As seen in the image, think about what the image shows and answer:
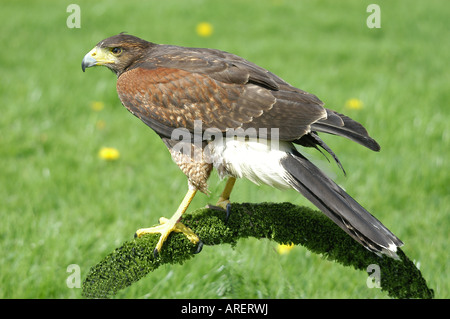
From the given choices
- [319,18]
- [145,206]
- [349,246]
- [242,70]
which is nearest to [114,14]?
[319,18]

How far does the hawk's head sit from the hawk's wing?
21 cm

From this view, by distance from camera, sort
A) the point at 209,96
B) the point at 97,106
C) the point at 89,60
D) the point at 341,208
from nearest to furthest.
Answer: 1. the point at 341,208
2. the point at 209,96
3. the point at 89,60
4. the point at 97,106

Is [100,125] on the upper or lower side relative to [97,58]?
lower

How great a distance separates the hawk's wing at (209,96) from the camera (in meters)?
2.41

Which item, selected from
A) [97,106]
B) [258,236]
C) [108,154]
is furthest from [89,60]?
[97,106]

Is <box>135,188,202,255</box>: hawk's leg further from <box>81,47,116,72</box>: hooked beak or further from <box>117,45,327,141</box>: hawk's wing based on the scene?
<box>81,47,116,72</box>: hooked beak

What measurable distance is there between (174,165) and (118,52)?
2529 millimetres

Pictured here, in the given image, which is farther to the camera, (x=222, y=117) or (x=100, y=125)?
(x=100, y=125)

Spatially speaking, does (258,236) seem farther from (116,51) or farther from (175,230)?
(116,51)

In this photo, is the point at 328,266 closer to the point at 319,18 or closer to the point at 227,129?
the point at 227,129

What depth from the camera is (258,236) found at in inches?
91.9

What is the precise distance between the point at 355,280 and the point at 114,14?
6.60 m

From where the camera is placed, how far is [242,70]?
2465 mm

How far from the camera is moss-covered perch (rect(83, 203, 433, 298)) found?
213cm
